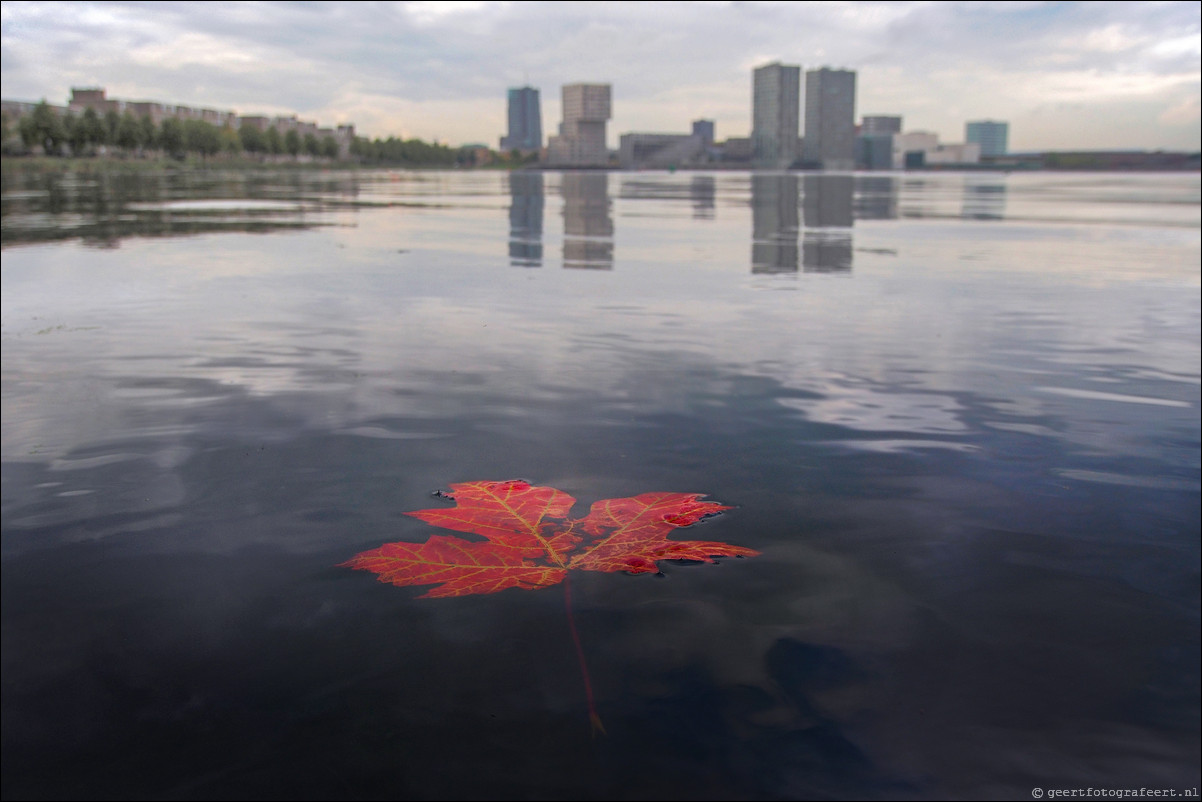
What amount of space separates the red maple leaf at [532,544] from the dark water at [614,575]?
0.15 metres

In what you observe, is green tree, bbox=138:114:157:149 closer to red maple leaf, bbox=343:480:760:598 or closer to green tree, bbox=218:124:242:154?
green tree, bbox=218:124:242:154

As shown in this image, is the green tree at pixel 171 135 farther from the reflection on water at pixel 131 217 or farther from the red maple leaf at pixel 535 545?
the red maple leaf at pixel 535 545

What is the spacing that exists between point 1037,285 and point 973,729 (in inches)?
534

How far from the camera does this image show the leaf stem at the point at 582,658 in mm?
3092

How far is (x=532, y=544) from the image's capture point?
388 cm

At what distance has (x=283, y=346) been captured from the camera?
386 inches

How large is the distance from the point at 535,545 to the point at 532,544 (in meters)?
0.02

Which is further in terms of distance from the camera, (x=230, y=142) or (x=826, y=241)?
(x=230, y=142)

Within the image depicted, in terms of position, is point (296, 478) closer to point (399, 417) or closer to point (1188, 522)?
point (399, 417)

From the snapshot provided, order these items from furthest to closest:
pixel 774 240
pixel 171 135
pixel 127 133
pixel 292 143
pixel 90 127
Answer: pixel 292 143, pixel 171 135, pixel 127 133, pixel 90 127, pixel 774 240

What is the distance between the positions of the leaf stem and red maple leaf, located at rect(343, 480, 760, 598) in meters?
0.13

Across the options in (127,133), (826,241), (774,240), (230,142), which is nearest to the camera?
(826,241)

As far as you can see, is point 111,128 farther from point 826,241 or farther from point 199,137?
point 826,241

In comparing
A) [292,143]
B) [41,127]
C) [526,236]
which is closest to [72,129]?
[41,127]
